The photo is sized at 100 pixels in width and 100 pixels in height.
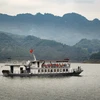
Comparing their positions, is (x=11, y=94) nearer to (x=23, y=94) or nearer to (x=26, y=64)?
(x=23, y=94)

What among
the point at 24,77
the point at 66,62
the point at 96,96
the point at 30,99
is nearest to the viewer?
the point at 30,99

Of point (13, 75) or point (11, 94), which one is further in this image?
point (13, 75)

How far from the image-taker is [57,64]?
143 m

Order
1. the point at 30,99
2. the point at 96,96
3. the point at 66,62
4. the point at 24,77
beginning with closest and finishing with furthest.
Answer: the point at 30,99
the point at 96,96
the point at 24,77
the point at 66,62

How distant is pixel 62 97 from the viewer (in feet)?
268

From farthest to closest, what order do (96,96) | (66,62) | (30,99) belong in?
(66,62) < (96,96) < (30,99)

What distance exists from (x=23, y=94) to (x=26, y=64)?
5638cm

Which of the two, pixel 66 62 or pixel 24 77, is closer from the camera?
pixel 24 77

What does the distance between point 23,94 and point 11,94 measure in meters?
3.05

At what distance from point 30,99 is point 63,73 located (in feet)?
210

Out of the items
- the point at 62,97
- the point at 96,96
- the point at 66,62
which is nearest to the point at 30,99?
the point at 62,97

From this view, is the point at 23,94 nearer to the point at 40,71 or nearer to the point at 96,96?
the point at 96,96

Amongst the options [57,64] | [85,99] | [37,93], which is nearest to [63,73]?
[57,64]

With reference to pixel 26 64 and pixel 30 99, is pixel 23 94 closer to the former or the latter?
pixel 30 99
